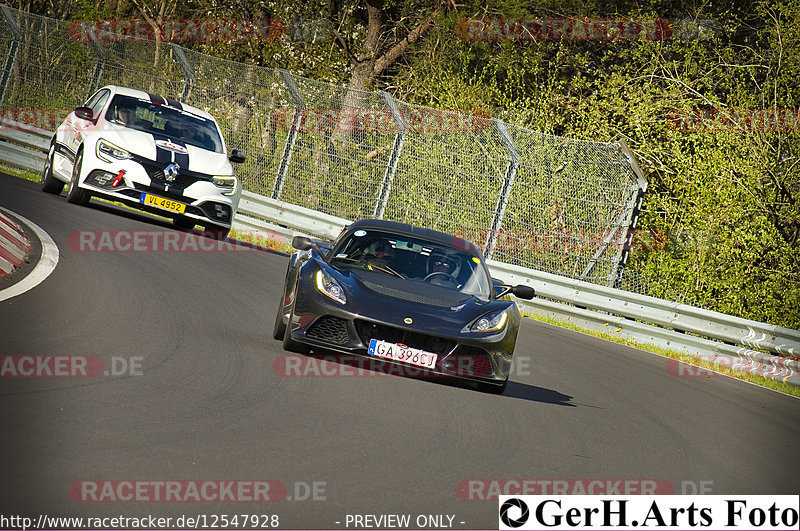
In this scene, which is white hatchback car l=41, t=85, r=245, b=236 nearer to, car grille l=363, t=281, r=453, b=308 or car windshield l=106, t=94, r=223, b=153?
car windshield l=106, t=94, r=223, b=153

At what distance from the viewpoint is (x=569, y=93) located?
25.9m

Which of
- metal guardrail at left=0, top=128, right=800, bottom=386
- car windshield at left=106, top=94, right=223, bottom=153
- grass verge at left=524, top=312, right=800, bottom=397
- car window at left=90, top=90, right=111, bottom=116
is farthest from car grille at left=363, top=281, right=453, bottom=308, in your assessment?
car window at left=90, top=90, right=111, bottom=116

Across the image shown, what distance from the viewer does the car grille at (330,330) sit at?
7.77 meters

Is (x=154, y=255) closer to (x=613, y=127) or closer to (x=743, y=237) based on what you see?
(x=743, y=237)

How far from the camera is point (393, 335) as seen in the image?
771cm

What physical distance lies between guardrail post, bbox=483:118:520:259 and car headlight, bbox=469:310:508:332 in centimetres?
951

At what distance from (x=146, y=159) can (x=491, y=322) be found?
7440 millimetres

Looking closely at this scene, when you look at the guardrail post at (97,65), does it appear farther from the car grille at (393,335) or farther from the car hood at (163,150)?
the car grille at (393,335)

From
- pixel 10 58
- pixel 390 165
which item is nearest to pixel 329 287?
pixel 390 165

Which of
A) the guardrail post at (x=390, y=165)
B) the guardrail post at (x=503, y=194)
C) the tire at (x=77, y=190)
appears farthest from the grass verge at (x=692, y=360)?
the tire at (x=77, y=190)

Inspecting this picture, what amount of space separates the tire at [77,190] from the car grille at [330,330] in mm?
7619

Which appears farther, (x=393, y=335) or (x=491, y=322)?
(x=491, y=322)

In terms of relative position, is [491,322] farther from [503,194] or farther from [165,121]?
[503,194]

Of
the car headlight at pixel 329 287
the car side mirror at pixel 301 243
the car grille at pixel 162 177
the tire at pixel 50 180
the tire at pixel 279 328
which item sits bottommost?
the tire at pixel 279 328
